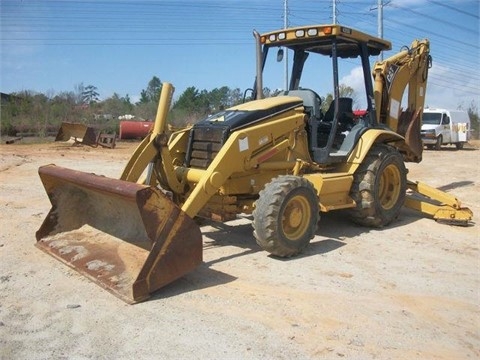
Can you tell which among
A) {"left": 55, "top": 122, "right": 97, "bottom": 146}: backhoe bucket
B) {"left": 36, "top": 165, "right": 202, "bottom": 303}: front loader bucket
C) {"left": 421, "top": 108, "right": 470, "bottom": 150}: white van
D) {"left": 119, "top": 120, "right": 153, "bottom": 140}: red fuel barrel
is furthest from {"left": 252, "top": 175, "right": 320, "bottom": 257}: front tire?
{"left": 119, "top": 120, "right": 153, "bottom": 140}: red fuel barrel

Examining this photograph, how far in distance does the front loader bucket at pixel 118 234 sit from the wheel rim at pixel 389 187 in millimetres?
3865

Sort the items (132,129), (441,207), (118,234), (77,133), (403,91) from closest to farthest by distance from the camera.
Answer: (118,234) → (441,207) → (403,91) → (77,133) → (132,129)

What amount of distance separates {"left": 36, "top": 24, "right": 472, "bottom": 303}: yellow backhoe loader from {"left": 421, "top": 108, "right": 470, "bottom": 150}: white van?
1764 centimetres

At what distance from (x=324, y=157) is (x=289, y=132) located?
661 millimetres

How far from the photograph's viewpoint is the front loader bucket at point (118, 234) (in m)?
4.46

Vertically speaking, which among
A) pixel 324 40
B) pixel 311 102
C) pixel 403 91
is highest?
pixel 324 40

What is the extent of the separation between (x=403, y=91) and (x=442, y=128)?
18.1m

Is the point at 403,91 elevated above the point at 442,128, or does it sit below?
above

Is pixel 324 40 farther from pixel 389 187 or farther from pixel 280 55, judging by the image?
pixel 389 187

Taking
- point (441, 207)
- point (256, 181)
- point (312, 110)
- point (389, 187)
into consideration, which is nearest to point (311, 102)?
point (312, 110)

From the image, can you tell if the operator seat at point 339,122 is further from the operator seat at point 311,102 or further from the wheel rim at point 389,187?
the wheel rim at point 389,187

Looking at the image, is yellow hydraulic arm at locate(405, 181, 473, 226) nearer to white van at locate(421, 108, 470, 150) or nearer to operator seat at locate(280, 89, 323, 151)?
operator seat at locate(280, 89, 323, 151)

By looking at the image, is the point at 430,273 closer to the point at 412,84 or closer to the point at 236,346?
the point at 236,346

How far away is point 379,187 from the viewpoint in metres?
7.36
